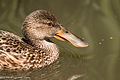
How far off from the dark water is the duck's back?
0.13m

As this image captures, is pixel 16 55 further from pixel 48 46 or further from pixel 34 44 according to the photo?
pixel 48 46

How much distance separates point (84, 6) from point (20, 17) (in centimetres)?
150

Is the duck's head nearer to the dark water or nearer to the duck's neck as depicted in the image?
the duck's neck

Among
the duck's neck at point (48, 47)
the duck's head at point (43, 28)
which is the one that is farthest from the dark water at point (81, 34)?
the duck's head at point (43, 28)

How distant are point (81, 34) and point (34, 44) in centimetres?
127

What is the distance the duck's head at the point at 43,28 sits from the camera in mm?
5109

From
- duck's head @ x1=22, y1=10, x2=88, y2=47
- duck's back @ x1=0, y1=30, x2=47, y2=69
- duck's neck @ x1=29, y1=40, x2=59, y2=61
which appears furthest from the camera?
duck's neck @ x1=29, y1=40, x2=59, y2=61

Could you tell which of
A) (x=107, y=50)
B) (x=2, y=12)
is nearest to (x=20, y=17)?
(x=2, y=12)

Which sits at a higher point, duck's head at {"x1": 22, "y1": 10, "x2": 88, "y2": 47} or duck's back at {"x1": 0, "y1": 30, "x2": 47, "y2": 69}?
duck's head at {"x1": 22, "y1": 10, "x2": 88, "y2": 47}

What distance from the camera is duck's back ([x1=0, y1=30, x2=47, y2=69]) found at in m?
4.92

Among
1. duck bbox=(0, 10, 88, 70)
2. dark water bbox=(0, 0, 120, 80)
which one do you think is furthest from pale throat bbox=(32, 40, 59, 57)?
dark water bbox=(0, 0, 120, 80)

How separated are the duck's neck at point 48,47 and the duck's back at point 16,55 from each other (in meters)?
0.21

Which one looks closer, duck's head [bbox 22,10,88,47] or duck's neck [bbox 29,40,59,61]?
duck's head [bbox 22,10,88,47]

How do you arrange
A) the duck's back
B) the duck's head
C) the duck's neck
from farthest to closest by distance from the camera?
1. the duck's neck
2. the duck's head
3. the duck's back
